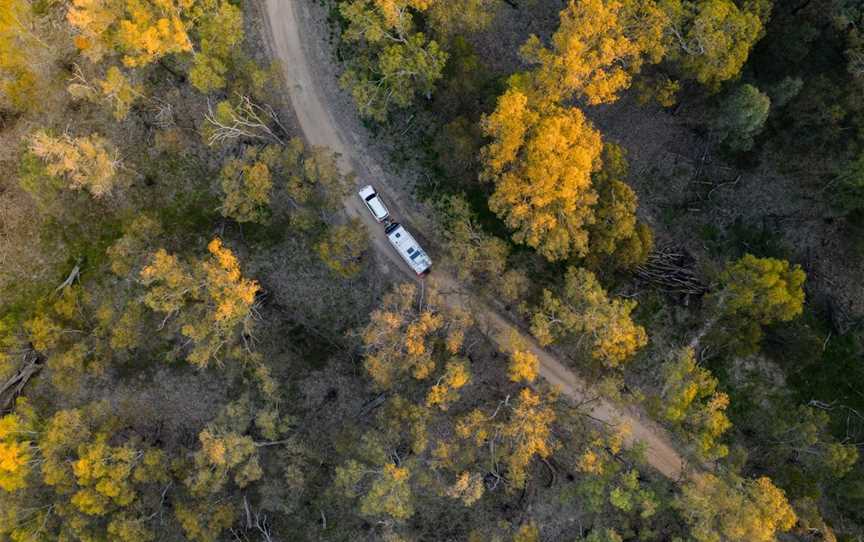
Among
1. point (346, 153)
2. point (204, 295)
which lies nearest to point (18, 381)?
point (204, 295)

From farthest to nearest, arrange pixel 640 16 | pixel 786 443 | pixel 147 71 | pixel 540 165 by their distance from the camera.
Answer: pixel 147 71 → pixel 786 443 → pixel 640 16 → pixel 540 165

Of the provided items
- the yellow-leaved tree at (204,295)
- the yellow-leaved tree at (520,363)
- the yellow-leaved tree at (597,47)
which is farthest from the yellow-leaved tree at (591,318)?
the yellow-leaved tree at (204,295)

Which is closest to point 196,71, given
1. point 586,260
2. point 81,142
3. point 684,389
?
point 81,142

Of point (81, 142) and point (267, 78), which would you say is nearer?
point (81, 142)

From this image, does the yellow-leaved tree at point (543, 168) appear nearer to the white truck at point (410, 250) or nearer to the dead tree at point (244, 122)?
the white truck at point (410, 250)

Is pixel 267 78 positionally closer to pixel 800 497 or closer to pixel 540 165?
pixel 540 165

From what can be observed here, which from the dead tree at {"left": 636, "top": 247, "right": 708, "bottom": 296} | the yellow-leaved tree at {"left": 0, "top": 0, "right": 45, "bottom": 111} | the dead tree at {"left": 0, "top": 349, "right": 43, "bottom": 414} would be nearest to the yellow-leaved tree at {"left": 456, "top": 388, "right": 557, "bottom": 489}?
the dead tree at {"left": 636, "top": 247, "right": 708, "bottom": 296}
